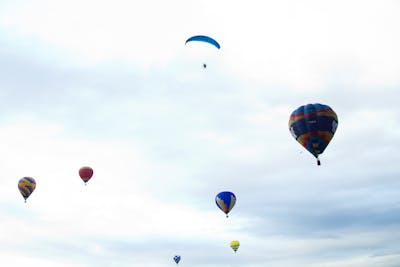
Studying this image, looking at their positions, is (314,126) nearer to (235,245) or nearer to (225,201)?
(225,201)

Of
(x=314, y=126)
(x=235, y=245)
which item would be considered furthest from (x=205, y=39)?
(x=235, y=245)

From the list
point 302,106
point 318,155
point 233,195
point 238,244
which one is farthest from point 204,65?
point 238,244

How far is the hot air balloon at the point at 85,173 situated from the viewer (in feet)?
303

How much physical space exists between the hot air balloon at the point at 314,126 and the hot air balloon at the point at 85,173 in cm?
4763

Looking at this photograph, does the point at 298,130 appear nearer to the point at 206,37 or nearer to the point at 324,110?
the point at 324,110

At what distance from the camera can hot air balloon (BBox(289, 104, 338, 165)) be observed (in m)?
61.0

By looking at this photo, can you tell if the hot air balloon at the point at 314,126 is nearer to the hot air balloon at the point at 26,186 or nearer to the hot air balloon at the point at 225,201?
the hot air balloon at the point at 225,201

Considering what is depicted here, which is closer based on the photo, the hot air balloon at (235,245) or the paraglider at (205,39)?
the paraglider at (205,39)

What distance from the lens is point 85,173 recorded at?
9250 cm

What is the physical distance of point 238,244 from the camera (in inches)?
4783

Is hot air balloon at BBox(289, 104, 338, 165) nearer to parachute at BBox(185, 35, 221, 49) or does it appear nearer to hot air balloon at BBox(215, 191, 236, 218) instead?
parachute at BBox(185, 35, 221, 49)

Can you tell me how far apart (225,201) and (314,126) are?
32.6 metres

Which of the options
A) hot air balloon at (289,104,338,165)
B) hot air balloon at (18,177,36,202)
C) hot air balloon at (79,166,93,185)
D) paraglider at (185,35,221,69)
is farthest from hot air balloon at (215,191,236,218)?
hot air balloon at (18,177,36,202)

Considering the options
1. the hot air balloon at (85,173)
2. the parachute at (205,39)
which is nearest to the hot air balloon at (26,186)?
the hot air balloon at (85,173)
